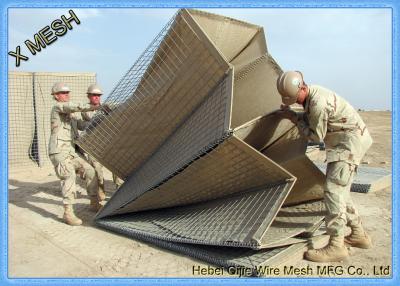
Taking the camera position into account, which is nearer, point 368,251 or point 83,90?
point 368,251

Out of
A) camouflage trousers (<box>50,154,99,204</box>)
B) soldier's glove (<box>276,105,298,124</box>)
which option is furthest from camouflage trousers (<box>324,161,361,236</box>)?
camouflage trousers (<box>50,154,99,204</box>)

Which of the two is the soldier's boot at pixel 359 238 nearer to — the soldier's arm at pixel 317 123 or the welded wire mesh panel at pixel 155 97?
the soldier's arm at pixel 317 123

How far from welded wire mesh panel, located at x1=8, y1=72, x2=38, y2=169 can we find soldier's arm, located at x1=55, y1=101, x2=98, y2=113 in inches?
203

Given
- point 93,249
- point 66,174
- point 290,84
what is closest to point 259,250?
point 290,84

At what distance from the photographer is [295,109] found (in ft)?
15.8

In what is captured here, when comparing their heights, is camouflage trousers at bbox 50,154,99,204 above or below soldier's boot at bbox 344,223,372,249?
above

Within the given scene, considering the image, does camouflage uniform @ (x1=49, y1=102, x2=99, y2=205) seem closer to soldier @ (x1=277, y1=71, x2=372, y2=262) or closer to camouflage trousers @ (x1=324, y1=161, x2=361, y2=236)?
soldier @ (x1=277, y1=71, x2=372, y2=262)

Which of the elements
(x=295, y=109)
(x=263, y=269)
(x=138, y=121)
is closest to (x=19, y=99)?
(x=138, y=121)

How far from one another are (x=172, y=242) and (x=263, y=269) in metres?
1.23

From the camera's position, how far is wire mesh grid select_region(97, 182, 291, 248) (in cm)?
383

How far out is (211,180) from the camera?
455 centimetres

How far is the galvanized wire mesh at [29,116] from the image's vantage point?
10133 millimetres

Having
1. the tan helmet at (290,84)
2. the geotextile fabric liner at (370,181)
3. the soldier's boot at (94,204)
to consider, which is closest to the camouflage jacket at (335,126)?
the tan helmet at (290,84)

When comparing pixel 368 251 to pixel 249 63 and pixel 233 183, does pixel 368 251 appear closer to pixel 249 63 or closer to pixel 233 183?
pixel 233 183
